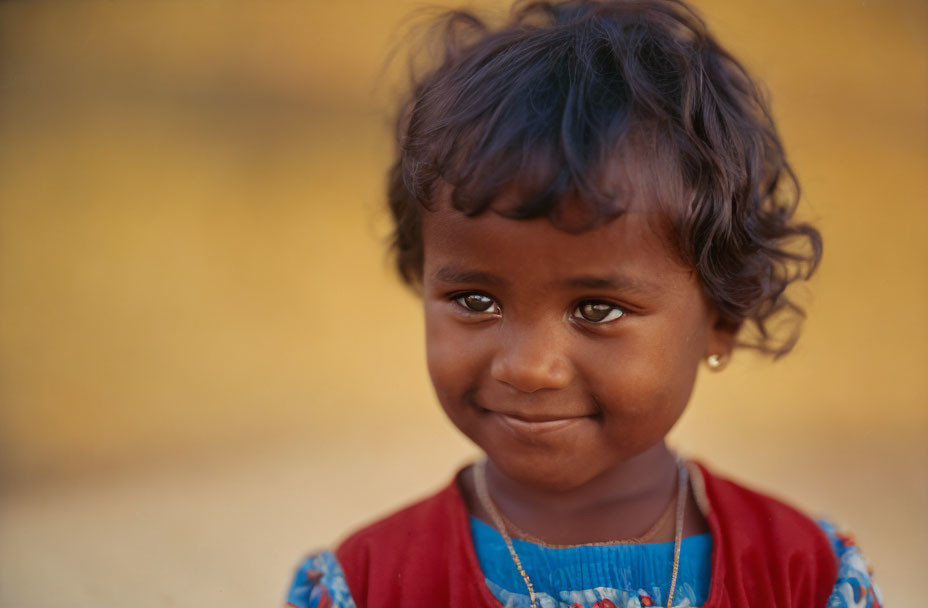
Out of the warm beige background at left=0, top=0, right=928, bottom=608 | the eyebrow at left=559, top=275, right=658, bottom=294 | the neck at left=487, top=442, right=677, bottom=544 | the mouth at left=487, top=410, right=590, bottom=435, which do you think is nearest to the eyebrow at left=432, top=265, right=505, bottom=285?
the eyebrow at left=559, top=275, right=658, bottom=294

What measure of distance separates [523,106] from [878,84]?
2.69 m

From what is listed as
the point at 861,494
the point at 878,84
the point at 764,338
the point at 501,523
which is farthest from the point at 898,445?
the point at 501,523

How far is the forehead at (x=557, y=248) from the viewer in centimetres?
136

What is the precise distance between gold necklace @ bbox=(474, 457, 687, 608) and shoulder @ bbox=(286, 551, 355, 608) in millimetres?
274

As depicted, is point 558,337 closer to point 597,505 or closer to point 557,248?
point 557,248

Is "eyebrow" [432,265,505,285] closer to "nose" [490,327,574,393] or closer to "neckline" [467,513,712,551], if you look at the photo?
"nose" [490,327,574,393]

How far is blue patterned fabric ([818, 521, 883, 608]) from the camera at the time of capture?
5.20ft

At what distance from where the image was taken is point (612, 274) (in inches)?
54.5

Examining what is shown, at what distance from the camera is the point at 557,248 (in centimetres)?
136

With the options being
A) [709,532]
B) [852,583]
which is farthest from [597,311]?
[852,583]

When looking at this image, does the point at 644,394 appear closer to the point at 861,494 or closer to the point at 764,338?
the point at 764,338

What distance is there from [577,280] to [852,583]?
73 cm

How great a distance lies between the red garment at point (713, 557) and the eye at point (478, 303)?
39 centimetres

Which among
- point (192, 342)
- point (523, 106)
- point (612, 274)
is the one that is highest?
point (192, 342)
